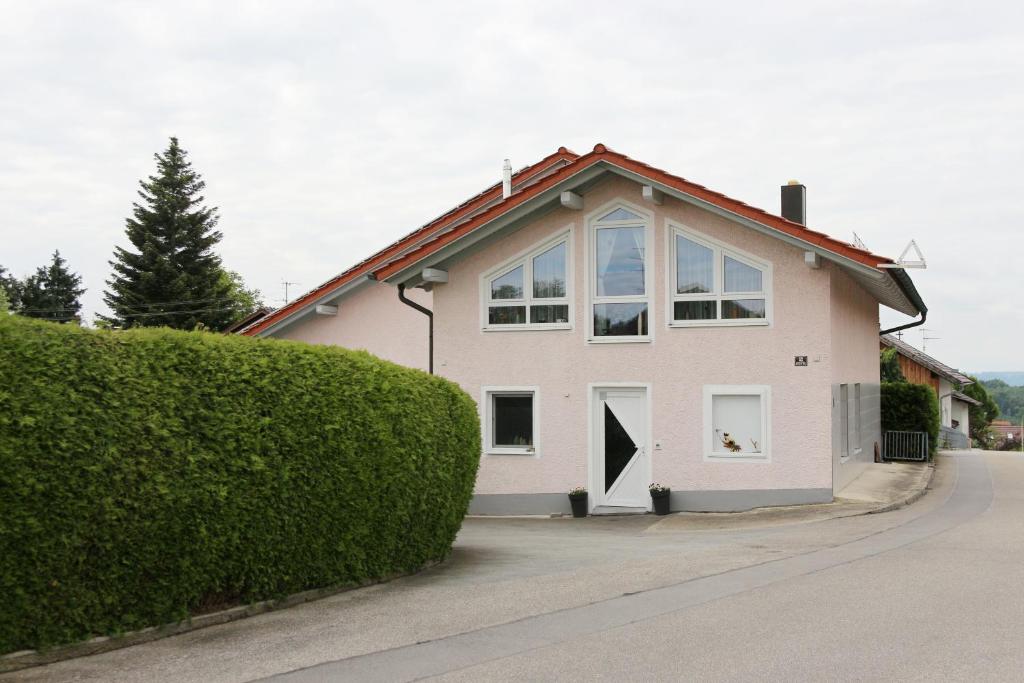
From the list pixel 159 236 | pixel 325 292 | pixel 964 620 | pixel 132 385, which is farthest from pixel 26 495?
pixel 159 236

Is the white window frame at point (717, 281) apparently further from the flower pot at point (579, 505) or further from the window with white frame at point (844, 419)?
the flower pot at point (579, 505)

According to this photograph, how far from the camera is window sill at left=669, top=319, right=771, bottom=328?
16531 mm

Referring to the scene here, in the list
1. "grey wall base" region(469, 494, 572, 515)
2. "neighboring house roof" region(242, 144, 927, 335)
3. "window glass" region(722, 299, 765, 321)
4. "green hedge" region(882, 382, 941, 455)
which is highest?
"neighboring house roof" region(242, 144, 927, 335)

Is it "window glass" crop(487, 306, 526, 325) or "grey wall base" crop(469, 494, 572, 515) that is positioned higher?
"window glass" crop(487, 306, 526, 325)

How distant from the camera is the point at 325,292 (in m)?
23.1

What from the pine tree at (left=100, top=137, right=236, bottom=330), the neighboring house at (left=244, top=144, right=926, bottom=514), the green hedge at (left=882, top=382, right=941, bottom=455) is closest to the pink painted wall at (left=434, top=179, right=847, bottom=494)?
the neighboring house at (left=244, top=144, right=926, bottom=514)

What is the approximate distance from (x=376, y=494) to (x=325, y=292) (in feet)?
45.7

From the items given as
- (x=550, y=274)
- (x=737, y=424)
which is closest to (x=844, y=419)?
(x=737, y=424)

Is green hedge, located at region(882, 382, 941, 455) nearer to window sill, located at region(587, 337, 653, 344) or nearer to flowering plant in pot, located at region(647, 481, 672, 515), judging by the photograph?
flowering plant in pot, located at region(647, 481, 672, 515)

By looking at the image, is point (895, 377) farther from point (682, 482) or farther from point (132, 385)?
point (132, 385)

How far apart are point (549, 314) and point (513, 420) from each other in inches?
77.5

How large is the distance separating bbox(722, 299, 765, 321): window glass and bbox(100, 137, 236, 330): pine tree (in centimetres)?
3808

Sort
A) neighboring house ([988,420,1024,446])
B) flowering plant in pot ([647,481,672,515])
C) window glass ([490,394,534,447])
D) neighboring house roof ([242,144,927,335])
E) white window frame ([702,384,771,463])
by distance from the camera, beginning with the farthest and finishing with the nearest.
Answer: neighboring house ([988,420,1024,446])
window glass ([490,394,534,447])
flowering plant in pot ([647,481,672,515])
white window frame ([702,384,771,463])
neighboring house roof ([242,144,927,335])

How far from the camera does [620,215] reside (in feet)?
57.7
